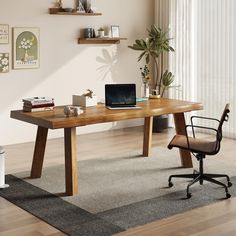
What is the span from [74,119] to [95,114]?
29 centimetres

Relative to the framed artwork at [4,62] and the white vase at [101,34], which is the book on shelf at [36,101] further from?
the white vase at [101,34]

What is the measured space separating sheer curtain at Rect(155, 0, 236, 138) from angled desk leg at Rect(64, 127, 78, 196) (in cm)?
325

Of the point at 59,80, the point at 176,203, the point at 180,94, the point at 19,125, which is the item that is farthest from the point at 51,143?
the point at 176,203

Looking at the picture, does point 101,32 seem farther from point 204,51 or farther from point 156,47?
point 204,51

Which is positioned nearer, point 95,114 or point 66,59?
point 95,114

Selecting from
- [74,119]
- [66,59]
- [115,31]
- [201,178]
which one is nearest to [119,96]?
[74,119]

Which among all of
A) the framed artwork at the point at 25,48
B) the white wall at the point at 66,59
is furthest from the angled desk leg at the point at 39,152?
the framed artwork at the point at 25,48

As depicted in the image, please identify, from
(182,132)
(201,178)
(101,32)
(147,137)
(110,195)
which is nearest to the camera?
(110,195)

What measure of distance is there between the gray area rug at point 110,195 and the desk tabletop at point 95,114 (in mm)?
644

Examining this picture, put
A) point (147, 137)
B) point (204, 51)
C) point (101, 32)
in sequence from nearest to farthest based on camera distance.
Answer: point (147, 137) → point (101, 32) → point (204, 51)

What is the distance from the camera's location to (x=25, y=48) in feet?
21.5

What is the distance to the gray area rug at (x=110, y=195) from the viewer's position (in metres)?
3.83

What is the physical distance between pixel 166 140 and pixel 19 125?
199 cm

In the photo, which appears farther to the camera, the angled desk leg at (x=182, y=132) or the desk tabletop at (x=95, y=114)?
the angled desk leg at (x=182, y=132)
